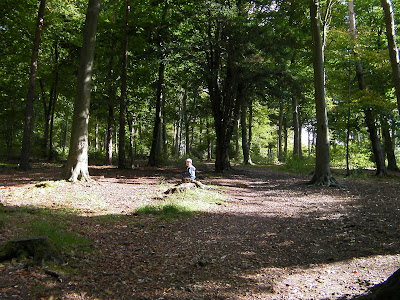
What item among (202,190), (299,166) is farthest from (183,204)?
(299,166)

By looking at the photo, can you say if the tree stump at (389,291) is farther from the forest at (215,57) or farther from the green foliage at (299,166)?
the green foliage at (299,166)

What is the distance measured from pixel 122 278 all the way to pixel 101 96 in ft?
→ 52.6

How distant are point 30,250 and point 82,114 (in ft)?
24.9

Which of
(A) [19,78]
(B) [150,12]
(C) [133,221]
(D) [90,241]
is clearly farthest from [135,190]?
(A) [19,78]

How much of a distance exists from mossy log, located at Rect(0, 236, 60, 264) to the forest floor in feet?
0.57

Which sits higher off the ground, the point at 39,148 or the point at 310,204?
the point at 39,148

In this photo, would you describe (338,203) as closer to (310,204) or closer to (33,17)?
(310,204)

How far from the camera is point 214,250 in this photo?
5137mm

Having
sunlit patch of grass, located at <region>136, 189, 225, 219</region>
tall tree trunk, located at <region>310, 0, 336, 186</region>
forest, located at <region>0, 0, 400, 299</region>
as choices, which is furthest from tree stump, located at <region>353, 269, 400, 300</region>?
tall tree trunk, located at <region>310, 0, 336, 186</region>

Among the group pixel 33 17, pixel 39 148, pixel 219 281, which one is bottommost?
pixel 219 281

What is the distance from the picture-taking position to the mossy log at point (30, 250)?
3832 millimetres

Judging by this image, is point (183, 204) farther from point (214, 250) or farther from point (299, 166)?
point (299, 166)

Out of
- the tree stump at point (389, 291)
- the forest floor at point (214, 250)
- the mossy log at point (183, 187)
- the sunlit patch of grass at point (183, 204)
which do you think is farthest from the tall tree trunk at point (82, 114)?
the tree stump at point (389, 291)

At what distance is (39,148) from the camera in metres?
25.5
